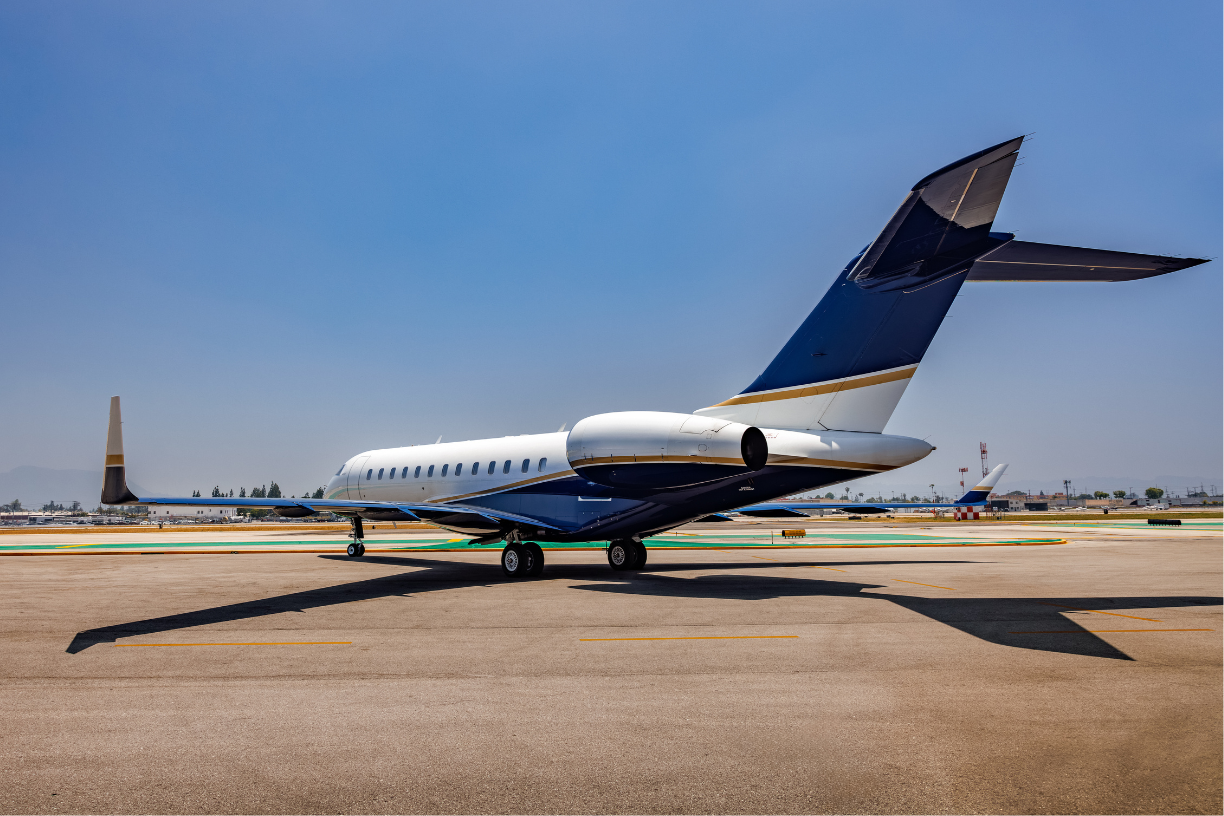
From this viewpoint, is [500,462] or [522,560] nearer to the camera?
[522,560]

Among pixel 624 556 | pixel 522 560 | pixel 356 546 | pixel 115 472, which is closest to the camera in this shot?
pixel 115 472

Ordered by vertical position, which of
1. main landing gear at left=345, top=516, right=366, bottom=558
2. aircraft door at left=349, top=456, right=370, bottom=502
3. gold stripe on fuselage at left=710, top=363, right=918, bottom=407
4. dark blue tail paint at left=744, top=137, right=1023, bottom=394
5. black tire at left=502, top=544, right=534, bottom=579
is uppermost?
dark blue tail paint at left=744, top=137, right=1023, bottom=394

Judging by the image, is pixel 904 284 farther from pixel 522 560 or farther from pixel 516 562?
pixel 516 562

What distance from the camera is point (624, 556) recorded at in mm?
16875

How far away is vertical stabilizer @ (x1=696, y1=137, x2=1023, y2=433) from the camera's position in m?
9.58

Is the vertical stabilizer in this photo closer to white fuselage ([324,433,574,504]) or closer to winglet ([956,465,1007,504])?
white fuselage ([324,433,574,504])

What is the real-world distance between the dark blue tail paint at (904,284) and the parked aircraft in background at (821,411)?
0.06 ft

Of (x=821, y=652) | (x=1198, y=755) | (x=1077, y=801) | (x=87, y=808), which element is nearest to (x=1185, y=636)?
(x=821, y=652)

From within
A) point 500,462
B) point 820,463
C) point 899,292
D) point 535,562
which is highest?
point 899,292

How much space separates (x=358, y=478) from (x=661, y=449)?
1439 cm

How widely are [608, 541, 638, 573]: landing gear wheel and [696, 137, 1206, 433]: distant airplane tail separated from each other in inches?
216

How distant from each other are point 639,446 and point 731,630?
462cm

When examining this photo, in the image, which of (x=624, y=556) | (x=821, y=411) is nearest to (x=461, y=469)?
(x=624, y=556)

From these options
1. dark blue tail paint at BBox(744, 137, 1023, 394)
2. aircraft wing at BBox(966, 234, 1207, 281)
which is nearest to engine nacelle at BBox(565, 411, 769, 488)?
dark blue tail paint at BBox(744, 137, 1023, 394)
